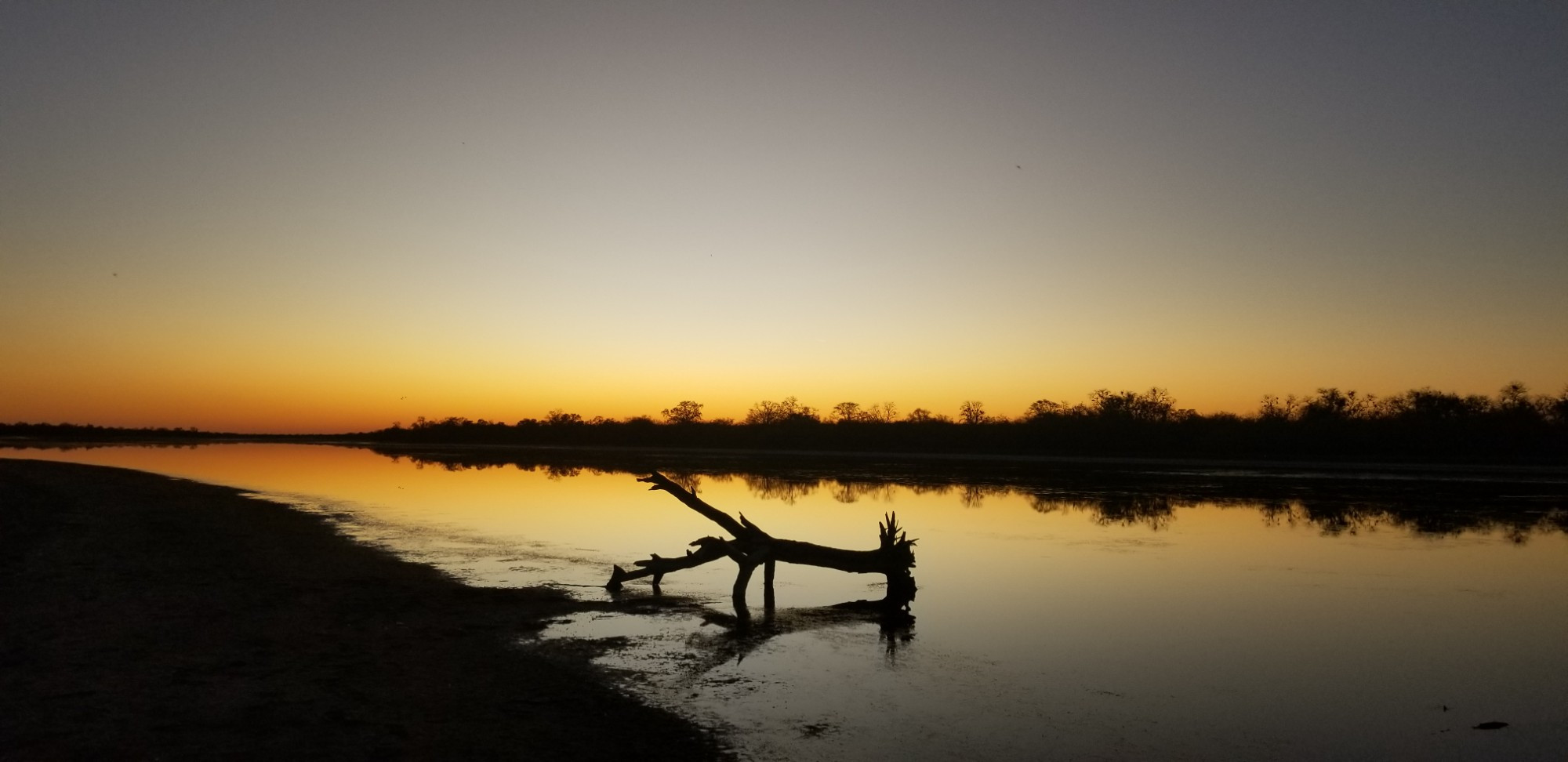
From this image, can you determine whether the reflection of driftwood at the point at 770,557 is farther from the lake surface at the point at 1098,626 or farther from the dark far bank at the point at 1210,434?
the dark far bank at the point at 1210,434

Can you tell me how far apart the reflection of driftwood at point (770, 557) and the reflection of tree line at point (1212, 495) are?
13925mm

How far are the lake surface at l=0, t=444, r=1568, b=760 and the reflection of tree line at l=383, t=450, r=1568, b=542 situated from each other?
0.32 meters

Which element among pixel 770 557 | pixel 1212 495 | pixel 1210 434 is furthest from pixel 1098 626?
pixel 1210 434

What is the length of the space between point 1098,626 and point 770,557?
5.19 m

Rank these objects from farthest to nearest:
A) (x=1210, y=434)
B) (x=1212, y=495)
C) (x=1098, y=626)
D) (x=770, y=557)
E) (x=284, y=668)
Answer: (x=1210, y=434) → (x=1212, y=495) → (x=770, y=557) → (x=1098, y=626) → (x=284, y=668)

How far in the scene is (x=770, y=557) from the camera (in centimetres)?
1502

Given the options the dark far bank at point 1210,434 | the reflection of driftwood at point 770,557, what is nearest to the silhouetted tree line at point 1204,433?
the dark far bank at point 1210,434

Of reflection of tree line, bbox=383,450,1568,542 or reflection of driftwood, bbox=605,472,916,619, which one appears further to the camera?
reflection of tree line, bbox=383,450,1568,542

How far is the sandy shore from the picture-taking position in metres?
7.43

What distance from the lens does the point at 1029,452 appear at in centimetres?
8544

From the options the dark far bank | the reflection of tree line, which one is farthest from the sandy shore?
the dark far bank

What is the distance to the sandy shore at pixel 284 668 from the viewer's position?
24.4 feet

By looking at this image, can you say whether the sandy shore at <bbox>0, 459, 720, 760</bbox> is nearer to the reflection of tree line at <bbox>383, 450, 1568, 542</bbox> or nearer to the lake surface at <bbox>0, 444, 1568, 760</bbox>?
the lake surface at <bbox>0, 444, 1568, 760</bbox>

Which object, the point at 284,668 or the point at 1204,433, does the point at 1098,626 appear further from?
the point at 1204,433
